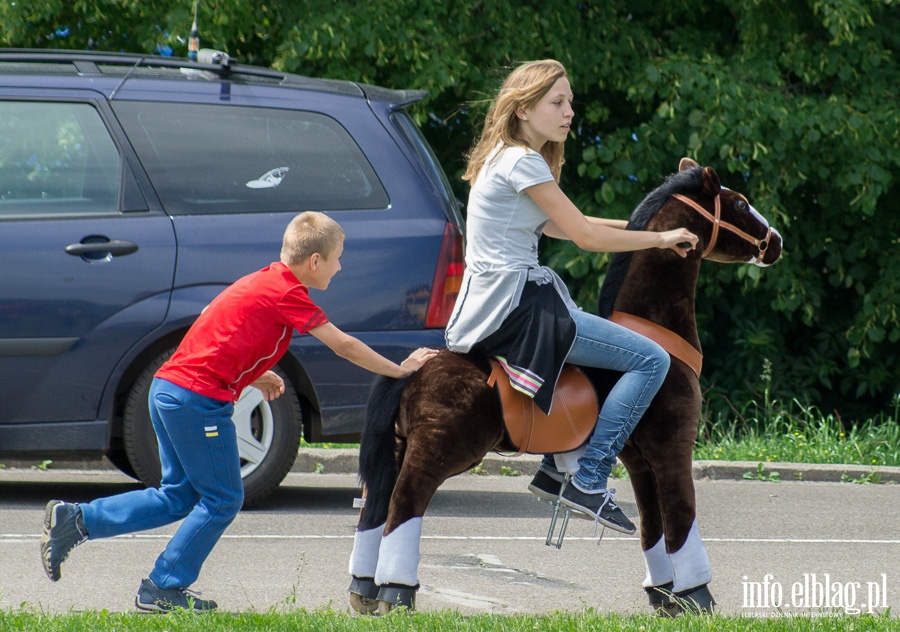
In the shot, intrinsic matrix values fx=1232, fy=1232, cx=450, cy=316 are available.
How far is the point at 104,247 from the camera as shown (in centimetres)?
625

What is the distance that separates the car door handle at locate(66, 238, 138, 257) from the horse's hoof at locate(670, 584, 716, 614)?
333 cm

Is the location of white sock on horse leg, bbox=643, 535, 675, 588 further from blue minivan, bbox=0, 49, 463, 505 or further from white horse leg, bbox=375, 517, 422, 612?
blue minivan, bbox=0, 49, 463, 505

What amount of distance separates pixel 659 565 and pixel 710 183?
57.3 inches

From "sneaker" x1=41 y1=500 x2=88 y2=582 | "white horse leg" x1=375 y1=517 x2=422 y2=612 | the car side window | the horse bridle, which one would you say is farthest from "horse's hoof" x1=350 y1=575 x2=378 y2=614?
the car side window

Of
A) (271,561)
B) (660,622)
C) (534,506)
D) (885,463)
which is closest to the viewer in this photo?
(660,622)

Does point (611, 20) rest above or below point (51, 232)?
above

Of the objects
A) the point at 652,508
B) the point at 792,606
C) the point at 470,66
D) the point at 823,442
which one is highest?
the point at 470,66

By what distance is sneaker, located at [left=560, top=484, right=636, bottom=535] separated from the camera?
4395 millimetres

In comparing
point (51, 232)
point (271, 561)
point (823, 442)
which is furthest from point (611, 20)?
point (271, 561)

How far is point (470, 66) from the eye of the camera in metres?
10.3

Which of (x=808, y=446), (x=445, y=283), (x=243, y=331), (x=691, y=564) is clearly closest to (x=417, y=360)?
(x=243, y=331)

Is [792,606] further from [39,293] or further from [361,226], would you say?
[39,293]

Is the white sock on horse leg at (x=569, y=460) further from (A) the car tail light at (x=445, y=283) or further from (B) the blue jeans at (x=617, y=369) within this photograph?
(A) the car tail light at (x=445, y=283)

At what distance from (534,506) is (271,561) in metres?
2.05
